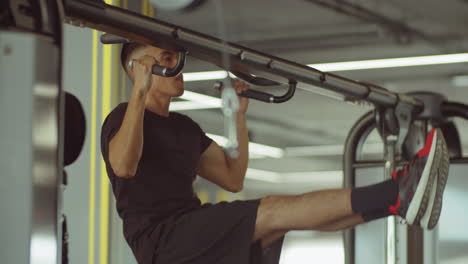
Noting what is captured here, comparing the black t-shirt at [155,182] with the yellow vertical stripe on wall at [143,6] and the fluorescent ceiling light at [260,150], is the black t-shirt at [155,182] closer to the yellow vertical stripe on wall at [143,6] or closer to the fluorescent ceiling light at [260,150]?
the yellow vertical stripe on wall at [143,6]

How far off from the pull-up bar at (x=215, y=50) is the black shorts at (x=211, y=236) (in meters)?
0.46

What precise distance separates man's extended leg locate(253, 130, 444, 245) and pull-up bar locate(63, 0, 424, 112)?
1.49ft

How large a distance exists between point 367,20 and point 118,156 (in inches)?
199

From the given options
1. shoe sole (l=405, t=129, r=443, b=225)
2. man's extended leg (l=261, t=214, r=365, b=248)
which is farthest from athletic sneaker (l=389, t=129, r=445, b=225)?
man's extended leg (l=261, t=214, r=365, b=248)

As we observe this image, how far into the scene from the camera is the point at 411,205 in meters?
2.31

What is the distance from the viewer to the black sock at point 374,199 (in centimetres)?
233

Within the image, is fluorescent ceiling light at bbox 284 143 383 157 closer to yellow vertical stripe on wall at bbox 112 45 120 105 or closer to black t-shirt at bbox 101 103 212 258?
yellow vertical stripe on wall at bbox 112 45 120 105

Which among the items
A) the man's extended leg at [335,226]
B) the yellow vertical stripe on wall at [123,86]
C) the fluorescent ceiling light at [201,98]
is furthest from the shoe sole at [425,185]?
the fluorescent ceiling light at [201,98]

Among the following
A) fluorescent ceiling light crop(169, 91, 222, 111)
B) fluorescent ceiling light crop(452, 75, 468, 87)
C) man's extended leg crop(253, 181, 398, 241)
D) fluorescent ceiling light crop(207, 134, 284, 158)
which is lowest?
man's extended leg crop(253, 181, 398, 241)

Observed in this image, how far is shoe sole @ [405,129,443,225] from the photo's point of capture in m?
2.32

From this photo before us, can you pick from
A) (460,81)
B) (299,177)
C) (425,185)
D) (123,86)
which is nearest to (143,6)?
(123,86)

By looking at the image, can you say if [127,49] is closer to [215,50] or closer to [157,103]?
[157,103]

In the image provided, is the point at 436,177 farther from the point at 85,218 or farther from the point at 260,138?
the point at 260,138

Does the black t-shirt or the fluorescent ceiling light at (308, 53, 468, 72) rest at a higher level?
the fluorescent ceiling light at (308, 53, 468, 72)
